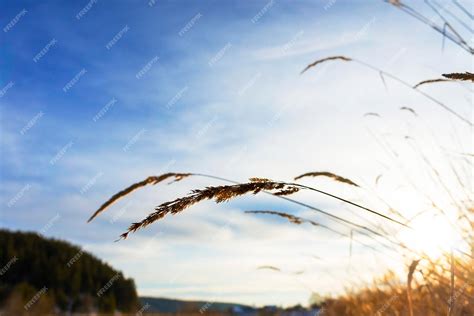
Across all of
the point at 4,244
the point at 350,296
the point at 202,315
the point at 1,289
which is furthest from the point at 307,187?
the point at 4,244

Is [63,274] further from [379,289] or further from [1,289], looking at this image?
[379,289]

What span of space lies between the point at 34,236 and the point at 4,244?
2.04 m

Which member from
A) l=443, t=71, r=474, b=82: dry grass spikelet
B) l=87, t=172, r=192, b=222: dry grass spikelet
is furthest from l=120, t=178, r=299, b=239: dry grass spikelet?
l=443, t=71, r=474, b=82: dry grass spikelet

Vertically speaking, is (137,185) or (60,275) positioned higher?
(60,275)

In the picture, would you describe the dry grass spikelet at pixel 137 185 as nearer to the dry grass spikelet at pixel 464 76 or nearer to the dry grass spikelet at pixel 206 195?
the dry grass spikelet at pixel 206 195

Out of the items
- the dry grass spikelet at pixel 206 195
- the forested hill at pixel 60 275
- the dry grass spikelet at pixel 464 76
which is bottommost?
the dry grass spikelet at pixel 206 195

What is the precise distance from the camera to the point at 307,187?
1298 mm

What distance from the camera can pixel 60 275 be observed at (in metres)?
22.0

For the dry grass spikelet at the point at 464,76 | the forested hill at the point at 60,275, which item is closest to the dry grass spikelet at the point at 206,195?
the dry grass spikelet at the point at 464,76

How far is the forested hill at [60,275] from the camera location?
67.9 ft

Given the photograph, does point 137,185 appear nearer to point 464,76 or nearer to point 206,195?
point 206,195

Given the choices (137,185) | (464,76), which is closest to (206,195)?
(137,185)

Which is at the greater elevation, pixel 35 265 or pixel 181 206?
pixel 35 265

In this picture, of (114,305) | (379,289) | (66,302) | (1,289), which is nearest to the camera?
(379,289)
